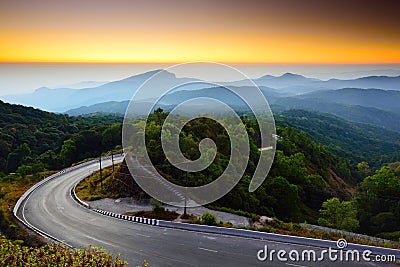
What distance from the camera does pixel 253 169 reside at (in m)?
42.1

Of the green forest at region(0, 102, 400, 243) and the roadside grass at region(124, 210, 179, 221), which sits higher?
the roadside grass at region(124, 210, 179, 221)

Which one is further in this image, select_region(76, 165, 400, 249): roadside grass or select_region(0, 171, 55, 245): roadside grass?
select_region(0, 171, 55, 245): roadside grass

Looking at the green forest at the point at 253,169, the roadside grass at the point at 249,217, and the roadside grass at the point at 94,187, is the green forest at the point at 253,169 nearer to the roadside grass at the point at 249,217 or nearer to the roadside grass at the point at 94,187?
the roadside grass at the point at 94,187

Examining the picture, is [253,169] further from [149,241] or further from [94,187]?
[149,241]

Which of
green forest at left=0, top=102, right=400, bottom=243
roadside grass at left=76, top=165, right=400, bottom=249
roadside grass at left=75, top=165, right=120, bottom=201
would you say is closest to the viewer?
roadside grass at left=76, top=165, right=400, bottom=249

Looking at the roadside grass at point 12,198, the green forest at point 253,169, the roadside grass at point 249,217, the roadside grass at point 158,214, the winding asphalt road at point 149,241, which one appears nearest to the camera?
the winding asphalt road at point 149,241

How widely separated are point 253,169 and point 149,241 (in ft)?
89.0

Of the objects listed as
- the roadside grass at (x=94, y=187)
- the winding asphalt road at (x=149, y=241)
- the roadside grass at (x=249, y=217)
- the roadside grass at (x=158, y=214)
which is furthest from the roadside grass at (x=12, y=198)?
the roadside grass at (x=158, y=214)

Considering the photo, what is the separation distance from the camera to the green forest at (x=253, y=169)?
100.0 ft

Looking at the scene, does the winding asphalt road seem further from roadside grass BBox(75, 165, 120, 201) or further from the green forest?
the green forest

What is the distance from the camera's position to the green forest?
30.5 meters

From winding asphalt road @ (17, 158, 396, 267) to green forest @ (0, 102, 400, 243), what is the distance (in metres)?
3.54

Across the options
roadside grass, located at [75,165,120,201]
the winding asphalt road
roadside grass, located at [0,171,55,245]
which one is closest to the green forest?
roadside grass, located at [0,171,55,245]

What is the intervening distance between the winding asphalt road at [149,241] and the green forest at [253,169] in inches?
139
